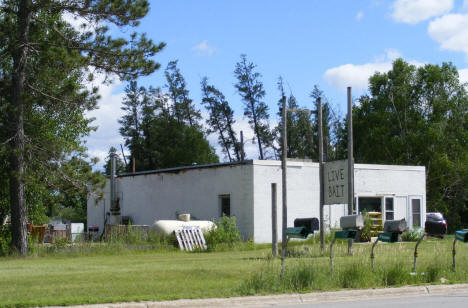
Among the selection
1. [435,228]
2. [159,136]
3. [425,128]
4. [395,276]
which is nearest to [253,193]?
[435,228]

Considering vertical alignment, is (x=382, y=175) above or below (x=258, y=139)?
below

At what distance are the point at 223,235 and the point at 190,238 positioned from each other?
1.36m

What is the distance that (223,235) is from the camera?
25.7 m

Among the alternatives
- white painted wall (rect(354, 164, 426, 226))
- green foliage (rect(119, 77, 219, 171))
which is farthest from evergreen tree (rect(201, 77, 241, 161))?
white painted wall (rect(354, 164, 426, 226))

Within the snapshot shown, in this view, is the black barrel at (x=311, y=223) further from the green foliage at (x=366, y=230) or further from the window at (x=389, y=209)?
the window at (x=389, y=209)

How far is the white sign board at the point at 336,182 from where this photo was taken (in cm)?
2112

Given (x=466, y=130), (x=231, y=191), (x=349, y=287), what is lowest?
(x=349, y=287)

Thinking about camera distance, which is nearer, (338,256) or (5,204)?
(338,256)

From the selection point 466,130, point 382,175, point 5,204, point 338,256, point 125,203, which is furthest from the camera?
point 466,130

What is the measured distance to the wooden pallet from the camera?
25.7 m

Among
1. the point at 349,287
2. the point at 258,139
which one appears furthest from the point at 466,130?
the point at 349,287

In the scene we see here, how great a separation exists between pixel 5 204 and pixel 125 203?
10.4 metres

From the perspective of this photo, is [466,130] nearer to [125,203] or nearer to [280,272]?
[125,203]

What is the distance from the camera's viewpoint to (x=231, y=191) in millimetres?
29641
